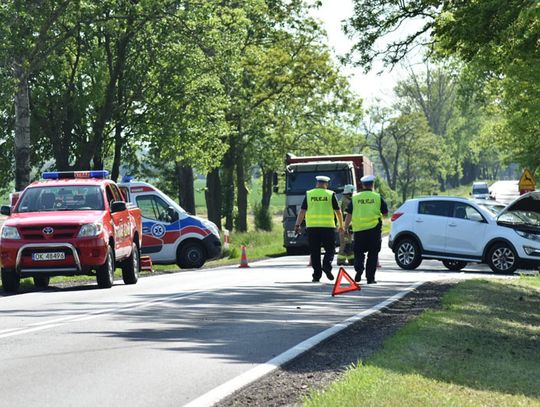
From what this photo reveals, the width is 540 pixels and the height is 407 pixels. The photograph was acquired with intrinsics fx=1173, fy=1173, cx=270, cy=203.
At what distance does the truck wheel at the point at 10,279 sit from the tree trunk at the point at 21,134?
9479mm

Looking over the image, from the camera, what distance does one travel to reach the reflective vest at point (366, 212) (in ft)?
65.9

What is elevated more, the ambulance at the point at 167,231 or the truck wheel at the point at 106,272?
the ambulance at the point at 167,231

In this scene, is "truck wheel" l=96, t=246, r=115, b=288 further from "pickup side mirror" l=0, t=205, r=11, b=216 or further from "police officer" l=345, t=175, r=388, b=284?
"police officer" l=345, t=175, r=388, b=284

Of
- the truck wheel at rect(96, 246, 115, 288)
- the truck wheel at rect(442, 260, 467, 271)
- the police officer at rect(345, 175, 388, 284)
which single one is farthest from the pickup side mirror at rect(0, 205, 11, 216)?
the truck wheel at rect(442, 260, 467, 271)

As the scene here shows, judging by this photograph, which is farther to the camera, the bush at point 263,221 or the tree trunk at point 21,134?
the bush at point 263,221

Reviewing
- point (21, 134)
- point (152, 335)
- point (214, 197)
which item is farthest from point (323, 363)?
point (214, 197)

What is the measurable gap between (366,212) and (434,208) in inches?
359

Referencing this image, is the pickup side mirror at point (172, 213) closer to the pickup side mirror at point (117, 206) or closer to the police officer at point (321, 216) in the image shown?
Result: the pickup side mirror at point (117, 206)

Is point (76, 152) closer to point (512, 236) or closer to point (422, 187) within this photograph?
point (512, 236)

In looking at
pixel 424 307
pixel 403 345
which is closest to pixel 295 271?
pixel 424 307

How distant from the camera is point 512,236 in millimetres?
27453

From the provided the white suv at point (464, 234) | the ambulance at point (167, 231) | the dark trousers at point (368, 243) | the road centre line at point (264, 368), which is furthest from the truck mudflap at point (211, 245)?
the road centre line at point (264, 368)

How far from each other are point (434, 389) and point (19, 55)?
953 inches

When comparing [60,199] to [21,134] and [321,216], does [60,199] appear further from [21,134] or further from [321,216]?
[21,134]
